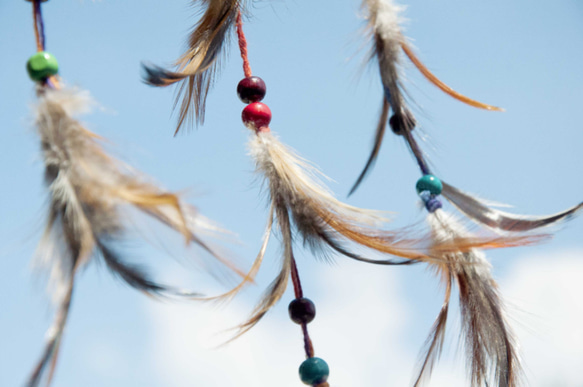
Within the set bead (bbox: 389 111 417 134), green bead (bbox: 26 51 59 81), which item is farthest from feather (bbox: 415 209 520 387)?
green bead (bbox: 26 51 59 81)

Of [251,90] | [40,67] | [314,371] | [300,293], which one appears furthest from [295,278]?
[40,67]

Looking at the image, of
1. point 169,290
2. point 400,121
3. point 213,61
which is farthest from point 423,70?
point 169,290

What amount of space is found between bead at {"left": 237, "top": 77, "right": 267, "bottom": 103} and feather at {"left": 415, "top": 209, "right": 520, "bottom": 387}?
496 millimetres

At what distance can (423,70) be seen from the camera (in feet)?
5.10

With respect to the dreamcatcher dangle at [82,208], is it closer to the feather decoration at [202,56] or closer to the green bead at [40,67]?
the green bead at [40,67]

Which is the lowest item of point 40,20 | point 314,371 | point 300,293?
point 314,371

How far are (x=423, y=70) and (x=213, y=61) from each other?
503mm

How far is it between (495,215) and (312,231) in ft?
1.43

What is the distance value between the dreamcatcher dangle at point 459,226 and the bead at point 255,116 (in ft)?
0.87

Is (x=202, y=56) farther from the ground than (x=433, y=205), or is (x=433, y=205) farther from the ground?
(x=202, y=56)

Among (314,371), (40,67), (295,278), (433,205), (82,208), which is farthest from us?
(433,205)

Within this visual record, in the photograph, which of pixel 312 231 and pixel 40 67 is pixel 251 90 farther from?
pixel 40 67

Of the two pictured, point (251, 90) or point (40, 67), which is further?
point (251, 90)

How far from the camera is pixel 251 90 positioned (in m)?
1.53
